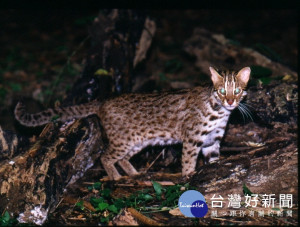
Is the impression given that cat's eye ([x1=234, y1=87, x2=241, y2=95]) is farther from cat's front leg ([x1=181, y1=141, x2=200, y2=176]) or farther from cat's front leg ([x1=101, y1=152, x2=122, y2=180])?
cat's front leg ([x1=101, y1=152, x2=122, y2=180])

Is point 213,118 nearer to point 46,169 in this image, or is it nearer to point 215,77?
point 215,77

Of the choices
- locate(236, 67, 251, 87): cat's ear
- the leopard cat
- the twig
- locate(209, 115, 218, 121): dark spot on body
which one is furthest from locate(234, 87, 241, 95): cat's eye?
the twig

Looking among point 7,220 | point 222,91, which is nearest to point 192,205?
point 222,91

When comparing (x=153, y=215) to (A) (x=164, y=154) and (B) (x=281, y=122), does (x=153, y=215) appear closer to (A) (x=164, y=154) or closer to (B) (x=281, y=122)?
(A) (x=164, y=154)

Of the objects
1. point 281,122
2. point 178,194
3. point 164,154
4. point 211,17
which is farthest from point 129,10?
point 211,17

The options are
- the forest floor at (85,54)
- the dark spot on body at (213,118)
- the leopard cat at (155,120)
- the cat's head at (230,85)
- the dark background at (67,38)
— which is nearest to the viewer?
the forest floor at (85,54)

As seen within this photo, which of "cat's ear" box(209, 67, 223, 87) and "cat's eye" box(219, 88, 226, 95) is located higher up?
"cat's ear" box(209, 67, 223, 87)

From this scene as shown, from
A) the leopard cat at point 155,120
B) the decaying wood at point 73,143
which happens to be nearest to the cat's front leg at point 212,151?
the leopard cat at point 155,120

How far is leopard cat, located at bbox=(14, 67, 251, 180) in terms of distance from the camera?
227 inches

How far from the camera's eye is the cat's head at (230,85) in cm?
517

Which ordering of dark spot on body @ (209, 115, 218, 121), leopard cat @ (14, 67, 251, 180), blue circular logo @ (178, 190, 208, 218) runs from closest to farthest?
blue circular logo @ (178, 190, 208, 218) → dark spot on body @ (209, 115, 218, 121) → leopard cat @ (14, 67, 251, 180)

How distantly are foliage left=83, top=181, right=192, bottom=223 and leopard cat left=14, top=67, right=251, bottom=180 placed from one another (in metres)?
0.85

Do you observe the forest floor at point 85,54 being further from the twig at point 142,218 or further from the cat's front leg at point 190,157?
the cat's front leg at point 190,157

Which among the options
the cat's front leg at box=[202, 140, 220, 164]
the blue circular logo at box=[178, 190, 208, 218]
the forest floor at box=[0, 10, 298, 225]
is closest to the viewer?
the blue circular logo at box=[178, 190, 208, 218]
